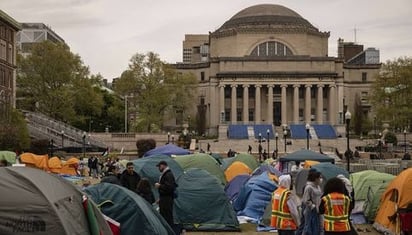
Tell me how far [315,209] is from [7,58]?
61569mm

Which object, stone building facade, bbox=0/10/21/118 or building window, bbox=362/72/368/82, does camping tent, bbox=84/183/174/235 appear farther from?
building window, bbox=362/72/368/82

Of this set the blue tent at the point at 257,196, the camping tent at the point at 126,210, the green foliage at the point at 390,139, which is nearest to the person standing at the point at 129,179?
the camping tent at the point at 126,210

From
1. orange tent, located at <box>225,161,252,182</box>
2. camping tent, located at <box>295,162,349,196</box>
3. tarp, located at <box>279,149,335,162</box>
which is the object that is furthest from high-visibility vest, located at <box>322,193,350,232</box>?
tarp, located at <box>279,149,335,162</box>

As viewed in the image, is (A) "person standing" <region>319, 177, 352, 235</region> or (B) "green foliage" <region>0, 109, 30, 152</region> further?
(B) "green foliage" <region>0, 109, 30, 152</region>

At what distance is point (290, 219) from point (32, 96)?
77697 millimetres

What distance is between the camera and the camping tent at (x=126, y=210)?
1240cm

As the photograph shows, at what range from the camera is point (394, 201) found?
18.4 meters

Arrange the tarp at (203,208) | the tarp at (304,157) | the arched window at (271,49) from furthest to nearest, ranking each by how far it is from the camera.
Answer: the arched window at (271,49)
the tarp at (304,157)
the tarp at (203,208)

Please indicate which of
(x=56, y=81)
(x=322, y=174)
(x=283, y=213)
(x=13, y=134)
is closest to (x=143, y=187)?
(x=283, y=213)

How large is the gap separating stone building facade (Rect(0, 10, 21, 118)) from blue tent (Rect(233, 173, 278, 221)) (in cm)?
4626

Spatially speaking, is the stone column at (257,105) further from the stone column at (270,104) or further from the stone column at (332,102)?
the stone column at (332,102)

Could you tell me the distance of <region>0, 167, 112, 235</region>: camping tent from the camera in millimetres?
8438

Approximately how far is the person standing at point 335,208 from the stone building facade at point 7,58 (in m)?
56.2

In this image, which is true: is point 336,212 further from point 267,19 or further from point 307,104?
point 267,19
